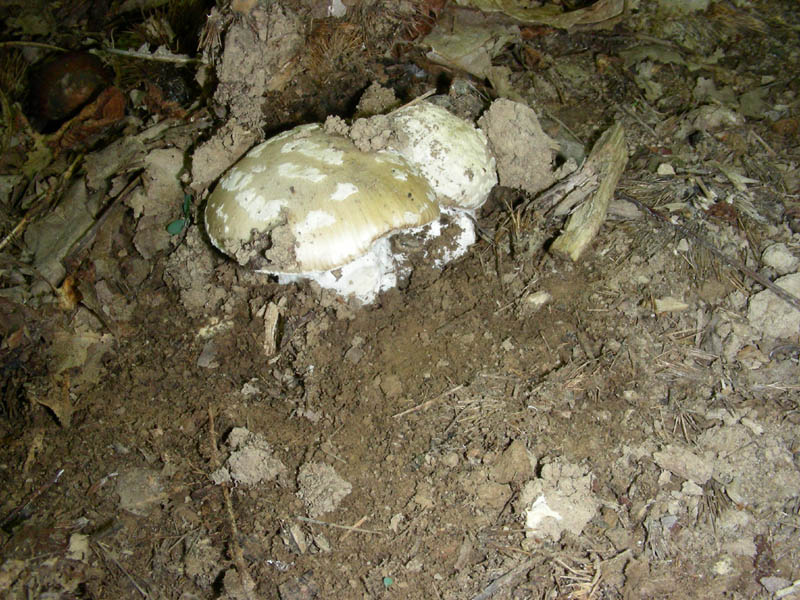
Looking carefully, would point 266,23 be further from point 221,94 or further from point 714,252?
point 714,252

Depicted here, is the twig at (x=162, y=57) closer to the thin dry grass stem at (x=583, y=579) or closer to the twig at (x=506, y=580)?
the twig at (x=506, y=580)

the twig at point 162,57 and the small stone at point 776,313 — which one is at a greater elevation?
the twig at point 162,57

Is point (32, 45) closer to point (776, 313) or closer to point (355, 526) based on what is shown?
point (355, 526)

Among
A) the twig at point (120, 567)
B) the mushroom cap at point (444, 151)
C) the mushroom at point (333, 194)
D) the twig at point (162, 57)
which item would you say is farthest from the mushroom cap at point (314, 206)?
the twig at point (162, 57)

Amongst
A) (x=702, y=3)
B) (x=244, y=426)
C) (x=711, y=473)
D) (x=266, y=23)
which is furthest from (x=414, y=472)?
(x=702, y=3)

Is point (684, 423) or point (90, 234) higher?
point (90, 234)

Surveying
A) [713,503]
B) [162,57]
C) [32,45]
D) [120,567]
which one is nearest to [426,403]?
[713,503]
